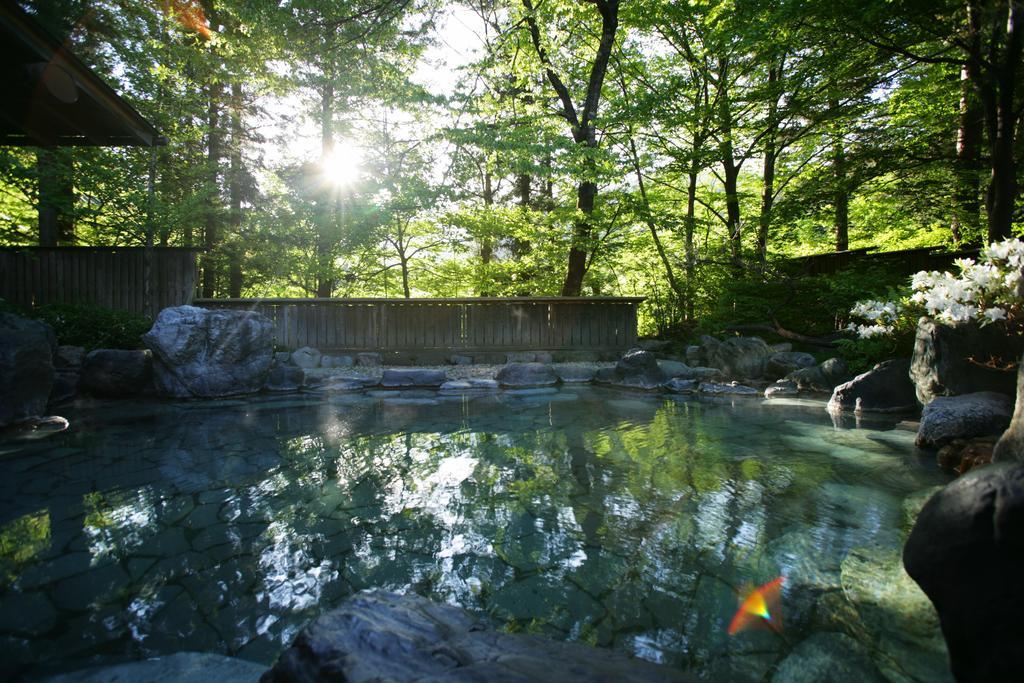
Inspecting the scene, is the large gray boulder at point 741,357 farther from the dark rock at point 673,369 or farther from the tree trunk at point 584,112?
the tree trunk at point 584,112

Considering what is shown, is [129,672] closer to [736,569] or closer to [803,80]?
[736,569]

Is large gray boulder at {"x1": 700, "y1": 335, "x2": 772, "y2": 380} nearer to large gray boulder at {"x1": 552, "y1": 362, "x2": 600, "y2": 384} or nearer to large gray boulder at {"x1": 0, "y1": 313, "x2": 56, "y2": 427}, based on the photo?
large gray boulder at {"x1": 552, "y1": 362, "x2": 600, "y2": 384}

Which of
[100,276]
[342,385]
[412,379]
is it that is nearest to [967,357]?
[412,379]

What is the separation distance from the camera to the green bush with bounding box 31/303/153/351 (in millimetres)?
8844

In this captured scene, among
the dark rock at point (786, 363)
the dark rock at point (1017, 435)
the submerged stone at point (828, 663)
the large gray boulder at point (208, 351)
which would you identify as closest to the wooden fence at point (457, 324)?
the large gray boulder at point (208, 351)

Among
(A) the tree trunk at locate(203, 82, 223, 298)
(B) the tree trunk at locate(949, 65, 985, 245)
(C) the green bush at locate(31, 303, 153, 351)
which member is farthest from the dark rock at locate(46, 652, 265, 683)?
(A) the tree trunk at locate(203, 82, 223, 298)

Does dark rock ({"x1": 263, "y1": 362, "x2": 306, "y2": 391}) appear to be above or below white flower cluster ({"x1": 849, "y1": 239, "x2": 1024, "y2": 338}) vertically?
below

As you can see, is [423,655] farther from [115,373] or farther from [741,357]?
[741,357]

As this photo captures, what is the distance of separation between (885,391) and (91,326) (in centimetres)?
1324

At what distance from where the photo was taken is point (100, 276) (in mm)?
11234

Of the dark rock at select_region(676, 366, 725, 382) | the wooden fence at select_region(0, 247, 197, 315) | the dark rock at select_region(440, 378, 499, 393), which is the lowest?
the dark rock at select_region(440, 378, 499, 393)

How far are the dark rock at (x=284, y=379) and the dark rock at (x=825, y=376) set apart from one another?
29.9ft

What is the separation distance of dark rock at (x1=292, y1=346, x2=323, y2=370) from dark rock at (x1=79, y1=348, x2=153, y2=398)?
3157 mm

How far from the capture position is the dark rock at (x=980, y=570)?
4.53ft
